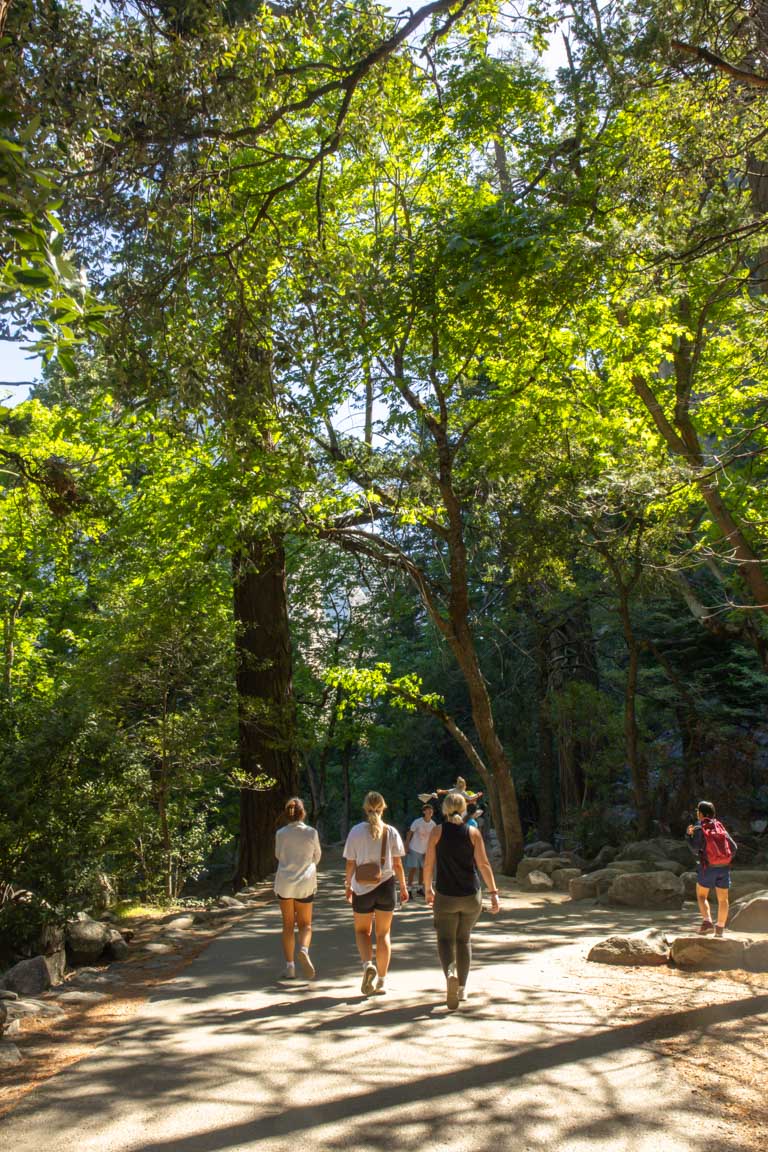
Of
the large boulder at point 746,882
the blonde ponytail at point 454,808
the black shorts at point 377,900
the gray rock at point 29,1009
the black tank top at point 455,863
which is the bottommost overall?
the large boulder at point 746,882

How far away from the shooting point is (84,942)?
11359mm

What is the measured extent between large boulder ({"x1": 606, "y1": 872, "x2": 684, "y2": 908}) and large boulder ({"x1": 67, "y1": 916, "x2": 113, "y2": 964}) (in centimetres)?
861

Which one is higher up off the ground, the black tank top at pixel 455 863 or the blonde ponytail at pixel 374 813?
the blonde ponytail at pixel 374 813

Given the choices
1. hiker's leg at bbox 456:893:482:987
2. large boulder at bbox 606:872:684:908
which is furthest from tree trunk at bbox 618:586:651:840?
hiker's leg at bbox 456:893:482:987

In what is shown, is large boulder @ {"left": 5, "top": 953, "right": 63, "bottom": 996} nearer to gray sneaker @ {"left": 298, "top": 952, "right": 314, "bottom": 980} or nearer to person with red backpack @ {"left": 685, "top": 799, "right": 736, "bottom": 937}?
gray sneaker @ {"left": 298, "top": 952, "right": 314, "bottom": 980}

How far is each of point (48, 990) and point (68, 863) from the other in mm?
1696

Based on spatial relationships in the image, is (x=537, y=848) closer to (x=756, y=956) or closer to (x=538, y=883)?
(x=538, y=883)

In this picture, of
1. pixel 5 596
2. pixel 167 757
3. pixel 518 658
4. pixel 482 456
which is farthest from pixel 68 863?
pixel 518 658

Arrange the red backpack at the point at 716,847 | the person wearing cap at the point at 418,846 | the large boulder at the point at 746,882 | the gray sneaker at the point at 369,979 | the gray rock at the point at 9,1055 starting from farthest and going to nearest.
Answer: the person wearing cap at the point at 418,846 → the large boulder at the point at 746,882 → the red backpack at the point at 716,847 → the gray sneaker at the point at 369,979 → the gray rock at the point at 9,1055

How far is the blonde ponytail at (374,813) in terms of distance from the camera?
8.83 metres

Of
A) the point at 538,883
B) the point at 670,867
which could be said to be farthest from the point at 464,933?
the point at 670,867

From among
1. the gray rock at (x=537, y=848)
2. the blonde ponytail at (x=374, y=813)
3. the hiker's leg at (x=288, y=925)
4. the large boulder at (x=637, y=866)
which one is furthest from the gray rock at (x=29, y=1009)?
the gray rock at (x=537, y=848)

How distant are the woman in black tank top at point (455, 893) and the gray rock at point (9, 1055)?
3.21 metres

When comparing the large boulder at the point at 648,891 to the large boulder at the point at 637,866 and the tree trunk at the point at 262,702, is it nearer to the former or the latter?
the large boulder at the point at 637,866
